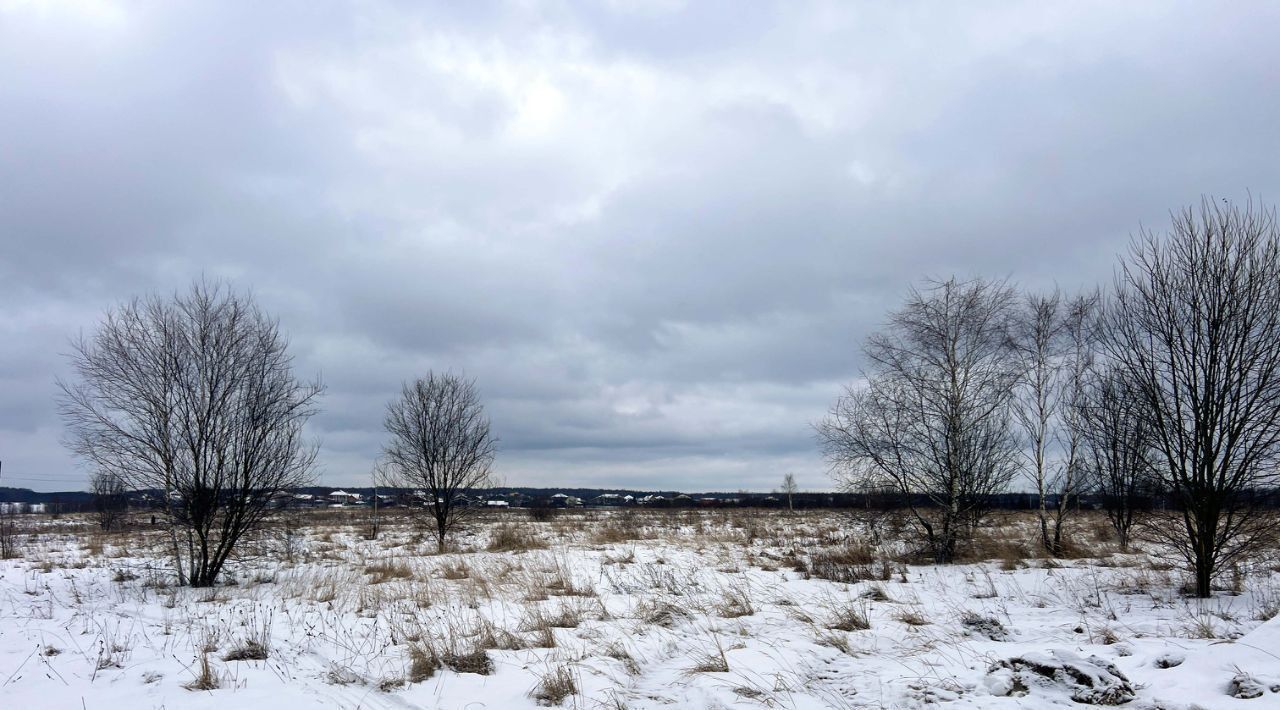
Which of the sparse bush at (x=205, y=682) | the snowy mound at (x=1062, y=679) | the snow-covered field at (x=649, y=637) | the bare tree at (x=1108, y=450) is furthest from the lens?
the bare tree at (x=1108, y=450)

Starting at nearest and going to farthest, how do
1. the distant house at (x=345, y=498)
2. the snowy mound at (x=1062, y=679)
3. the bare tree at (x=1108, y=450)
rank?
the snowy mound at (x=1062, y=679), the bare tree at (x=1108, y=450), the distant house at (x=345, y=498)

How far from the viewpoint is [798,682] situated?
19.6 feet

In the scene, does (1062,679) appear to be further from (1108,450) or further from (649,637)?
(1108,450)

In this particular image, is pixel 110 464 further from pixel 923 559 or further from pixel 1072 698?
pixel 923 559

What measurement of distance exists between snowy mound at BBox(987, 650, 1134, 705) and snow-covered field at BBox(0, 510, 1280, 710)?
0.07ft

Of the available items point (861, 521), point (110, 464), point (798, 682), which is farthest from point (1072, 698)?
point (110, 464)

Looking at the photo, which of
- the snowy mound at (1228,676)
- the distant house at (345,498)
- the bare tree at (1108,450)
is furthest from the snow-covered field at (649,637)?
the distant house at (345,498)

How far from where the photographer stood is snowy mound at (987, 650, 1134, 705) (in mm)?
4973

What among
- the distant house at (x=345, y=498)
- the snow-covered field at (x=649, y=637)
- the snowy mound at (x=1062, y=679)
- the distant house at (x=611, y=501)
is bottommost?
the distant house at (x=611, y=501)

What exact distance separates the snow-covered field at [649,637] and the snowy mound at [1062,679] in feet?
0.07

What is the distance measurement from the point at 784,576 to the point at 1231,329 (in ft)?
27.1

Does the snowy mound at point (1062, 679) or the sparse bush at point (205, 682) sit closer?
the snowy mound at point (1062, 679)

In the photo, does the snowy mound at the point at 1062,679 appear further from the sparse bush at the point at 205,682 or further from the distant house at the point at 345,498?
the distant house at the point at 345,498

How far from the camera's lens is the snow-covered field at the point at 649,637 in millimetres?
5539
